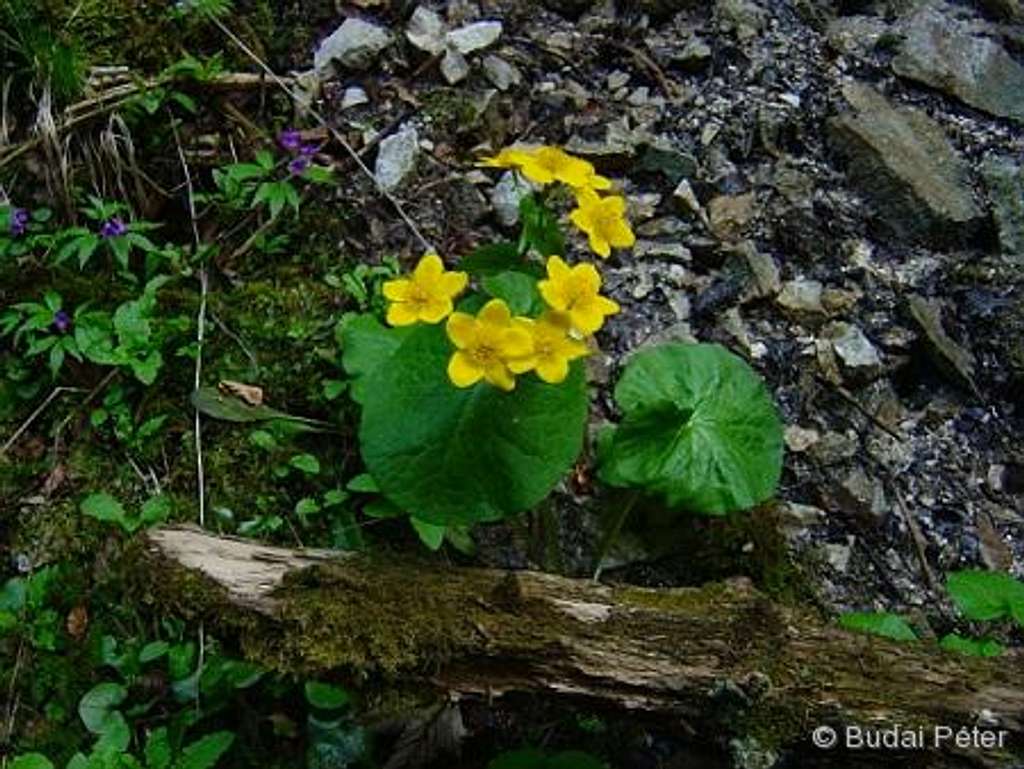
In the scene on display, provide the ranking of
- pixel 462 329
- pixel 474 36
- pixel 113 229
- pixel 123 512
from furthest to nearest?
1. pixel 474 36
2. pixel 113 229
3. pixel 123 512
4. pixel 462 329

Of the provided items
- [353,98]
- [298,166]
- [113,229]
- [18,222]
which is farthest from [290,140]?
[18,222]

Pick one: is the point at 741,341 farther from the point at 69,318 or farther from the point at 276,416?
the point at 69,318

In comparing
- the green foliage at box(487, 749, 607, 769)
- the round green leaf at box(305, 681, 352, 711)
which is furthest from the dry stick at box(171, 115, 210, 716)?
the green foliage at box(487, 749, 607, 769)

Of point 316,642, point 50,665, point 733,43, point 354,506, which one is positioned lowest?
point 50,665

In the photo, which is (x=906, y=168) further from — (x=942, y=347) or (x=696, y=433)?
(x=696, y=433)

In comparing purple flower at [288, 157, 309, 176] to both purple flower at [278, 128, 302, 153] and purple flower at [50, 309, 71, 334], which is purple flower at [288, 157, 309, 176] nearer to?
purple flower at [278, 128, 302, 153]

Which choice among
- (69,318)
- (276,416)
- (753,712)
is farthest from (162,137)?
(753,712)

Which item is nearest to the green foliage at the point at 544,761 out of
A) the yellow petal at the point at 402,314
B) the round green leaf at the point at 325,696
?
the round green leaf at the point at 325,696

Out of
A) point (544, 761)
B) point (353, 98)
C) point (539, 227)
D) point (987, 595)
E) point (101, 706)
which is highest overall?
point (539, 227)
